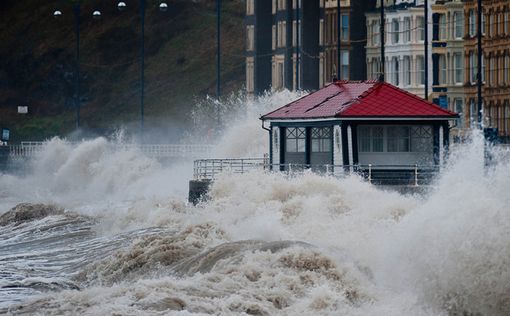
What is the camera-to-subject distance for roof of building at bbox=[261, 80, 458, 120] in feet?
174

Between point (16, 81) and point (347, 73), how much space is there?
67.0 meters

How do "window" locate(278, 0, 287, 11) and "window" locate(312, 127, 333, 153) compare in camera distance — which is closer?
"window" locate(312, 127, 333, 153)

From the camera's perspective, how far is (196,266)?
128ft

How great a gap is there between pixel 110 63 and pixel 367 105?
109m

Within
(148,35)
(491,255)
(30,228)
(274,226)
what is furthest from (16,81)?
(491,255)

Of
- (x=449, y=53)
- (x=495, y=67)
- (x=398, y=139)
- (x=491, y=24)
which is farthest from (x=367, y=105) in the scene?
(x=449, y=53)

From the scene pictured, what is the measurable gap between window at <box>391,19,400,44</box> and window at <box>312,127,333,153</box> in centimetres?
4318

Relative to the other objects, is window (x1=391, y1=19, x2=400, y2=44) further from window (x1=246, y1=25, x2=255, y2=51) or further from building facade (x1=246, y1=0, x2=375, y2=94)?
window (x1=246, y1=25, x2=255, y2=51)

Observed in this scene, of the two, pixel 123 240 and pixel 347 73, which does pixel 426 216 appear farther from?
pixel 347 73

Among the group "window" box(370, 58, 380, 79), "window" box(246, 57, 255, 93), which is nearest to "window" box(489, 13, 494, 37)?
"window" box(370, 58, 380, 79)

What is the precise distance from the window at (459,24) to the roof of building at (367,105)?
3346 centimetres

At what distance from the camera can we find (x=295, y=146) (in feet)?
187

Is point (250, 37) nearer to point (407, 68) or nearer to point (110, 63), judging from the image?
point (407, 68)

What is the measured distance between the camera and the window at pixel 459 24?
296 feet
